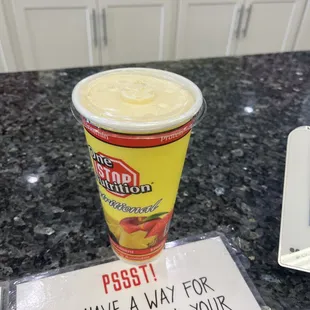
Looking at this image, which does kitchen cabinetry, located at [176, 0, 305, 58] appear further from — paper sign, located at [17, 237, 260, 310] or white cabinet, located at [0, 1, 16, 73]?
paper sign, located at [17, 237, 260, 310]

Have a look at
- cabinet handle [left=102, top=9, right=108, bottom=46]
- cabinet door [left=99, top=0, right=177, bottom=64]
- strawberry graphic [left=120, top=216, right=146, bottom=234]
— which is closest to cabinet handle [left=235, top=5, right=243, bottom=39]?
cabinet door [left=99, top=0, right=177, bottom=64]

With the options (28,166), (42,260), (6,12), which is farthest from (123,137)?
(6,12)

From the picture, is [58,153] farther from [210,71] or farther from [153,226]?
[210,71]

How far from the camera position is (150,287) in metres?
0.37

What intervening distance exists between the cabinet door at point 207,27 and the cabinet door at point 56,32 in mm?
574

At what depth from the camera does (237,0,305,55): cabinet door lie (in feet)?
6.88

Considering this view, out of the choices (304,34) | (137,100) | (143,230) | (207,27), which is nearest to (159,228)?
(143,230)

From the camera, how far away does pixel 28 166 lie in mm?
547

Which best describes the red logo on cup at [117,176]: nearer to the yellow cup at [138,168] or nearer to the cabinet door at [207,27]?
the yellow cup at [138,168]

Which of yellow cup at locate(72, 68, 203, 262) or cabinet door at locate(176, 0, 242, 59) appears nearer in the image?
yellow cup at locate(72, 68, 203, 262)

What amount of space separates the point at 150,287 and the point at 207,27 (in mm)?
2025

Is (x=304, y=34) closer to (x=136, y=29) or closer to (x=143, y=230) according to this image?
(x=136, y=29)

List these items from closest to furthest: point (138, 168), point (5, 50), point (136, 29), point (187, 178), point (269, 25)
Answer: point (138, 168), point (187, 178), point (5, 50), point (136, 29), point (269, 25)

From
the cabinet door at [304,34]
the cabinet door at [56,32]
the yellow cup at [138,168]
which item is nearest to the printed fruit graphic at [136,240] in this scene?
the yellow cup at [138,168]
